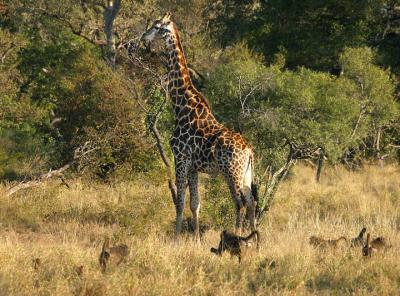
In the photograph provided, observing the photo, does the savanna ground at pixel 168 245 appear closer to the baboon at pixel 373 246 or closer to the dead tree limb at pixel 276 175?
the baboon at pixel 373 246

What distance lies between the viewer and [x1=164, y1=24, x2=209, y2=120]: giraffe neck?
39.9 ft

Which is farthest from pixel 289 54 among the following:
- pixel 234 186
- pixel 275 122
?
pixel 234 186

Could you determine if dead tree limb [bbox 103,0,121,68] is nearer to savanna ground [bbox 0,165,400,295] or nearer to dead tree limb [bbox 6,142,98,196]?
dead tree limb [bbox 6,142,98,196]

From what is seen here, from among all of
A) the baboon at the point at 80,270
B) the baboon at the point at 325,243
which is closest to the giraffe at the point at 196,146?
the baboon at the point at 325,243

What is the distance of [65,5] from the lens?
1034 inches

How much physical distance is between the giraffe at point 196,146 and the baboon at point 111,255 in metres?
2.63

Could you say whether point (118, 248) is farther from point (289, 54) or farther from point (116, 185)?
point (289, 54)

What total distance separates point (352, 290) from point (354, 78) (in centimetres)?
1323

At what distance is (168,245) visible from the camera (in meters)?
9.83

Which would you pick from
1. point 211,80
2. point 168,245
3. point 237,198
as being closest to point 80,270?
point 168,245

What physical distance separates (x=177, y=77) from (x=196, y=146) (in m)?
1.42

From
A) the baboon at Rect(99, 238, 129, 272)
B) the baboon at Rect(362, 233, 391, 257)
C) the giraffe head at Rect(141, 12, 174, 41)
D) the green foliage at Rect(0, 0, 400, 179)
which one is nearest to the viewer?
the baboon at Rect(99, 238, 129, 272)

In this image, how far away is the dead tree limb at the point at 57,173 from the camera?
14.5m

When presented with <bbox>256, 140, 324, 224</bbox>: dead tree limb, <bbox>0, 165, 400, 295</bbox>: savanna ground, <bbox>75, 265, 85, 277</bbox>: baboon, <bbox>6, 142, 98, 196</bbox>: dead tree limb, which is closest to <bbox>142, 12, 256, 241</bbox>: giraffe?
<bbox>0, 165, 400, 295</bbox>: savanna ground
